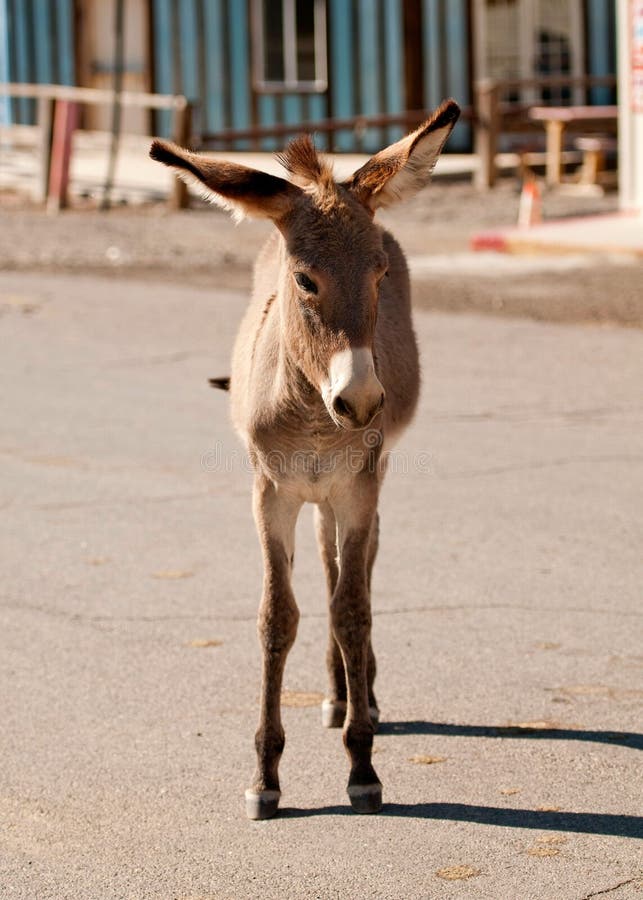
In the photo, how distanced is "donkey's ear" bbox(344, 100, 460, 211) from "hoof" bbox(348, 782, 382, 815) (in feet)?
5.94

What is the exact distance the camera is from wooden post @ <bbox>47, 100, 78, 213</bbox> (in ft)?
76.1

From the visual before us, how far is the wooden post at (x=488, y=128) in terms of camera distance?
23.1m

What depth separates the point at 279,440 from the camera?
4.74m

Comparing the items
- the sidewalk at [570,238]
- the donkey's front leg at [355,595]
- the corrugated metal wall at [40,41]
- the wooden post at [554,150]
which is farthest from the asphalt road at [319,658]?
the corrugated metal wall at [40,41]

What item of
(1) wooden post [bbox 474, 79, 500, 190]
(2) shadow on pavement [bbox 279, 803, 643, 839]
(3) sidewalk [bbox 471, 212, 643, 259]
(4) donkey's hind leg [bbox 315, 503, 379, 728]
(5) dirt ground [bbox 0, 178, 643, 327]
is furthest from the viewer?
(1) wooden post [bbox 474, 79, 500, 190]

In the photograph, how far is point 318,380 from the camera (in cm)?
438

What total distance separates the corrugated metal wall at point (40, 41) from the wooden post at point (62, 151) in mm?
6975

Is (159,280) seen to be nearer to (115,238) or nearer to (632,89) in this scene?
(115,238)

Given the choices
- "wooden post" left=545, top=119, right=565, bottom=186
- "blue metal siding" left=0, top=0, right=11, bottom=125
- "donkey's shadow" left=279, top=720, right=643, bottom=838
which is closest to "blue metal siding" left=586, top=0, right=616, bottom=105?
"wooden post" left=545, top=119, right=565, bottom=186

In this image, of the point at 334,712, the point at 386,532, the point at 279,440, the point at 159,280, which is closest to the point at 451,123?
the point at 279,440

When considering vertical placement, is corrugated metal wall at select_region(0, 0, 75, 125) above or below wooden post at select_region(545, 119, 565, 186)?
above

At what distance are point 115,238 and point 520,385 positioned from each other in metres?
10.4

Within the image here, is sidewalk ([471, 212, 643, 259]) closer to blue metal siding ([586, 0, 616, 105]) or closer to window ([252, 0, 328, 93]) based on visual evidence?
blue metal siding ([586, 0, 616, 105])

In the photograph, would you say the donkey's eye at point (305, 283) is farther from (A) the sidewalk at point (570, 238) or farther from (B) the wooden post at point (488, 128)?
(B) the wooden post at point (488, 128)
